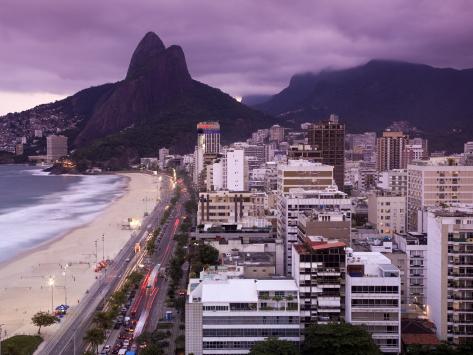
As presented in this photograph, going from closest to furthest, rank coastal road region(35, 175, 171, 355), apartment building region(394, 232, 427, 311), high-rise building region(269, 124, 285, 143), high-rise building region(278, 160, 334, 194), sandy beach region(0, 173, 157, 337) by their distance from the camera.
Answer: coastal road region(35, 175, 171, 355)
apartment building region(394, 232, 427, 311)
sandy beach region(0, 173, 157, 337)
high-rise building region(278, 160, 334, 194)
high-rise building region(269, 124, 285, 143)

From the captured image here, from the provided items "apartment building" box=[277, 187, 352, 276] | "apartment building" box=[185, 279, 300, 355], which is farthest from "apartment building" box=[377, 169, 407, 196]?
"apartment building" box=[185, 279, 300, 355]

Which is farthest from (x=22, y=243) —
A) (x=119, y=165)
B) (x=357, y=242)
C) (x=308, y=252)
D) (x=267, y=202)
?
(x=119, y=165)

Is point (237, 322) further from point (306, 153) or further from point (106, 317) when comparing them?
point (306, 153)

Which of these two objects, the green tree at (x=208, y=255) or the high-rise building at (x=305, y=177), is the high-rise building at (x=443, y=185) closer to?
the high-rise building at (x=305, y=177)

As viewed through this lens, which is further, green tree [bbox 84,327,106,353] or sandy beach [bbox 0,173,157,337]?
sandy beach [bbox 0,173,157,337]

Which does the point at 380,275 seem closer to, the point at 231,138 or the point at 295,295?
the point at 295,295

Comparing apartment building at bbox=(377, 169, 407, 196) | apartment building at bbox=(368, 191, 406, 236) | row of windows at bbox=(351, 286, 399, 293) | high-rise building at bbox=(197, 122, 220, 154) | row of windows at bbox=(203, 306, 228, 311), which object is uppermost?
high-rise building at bbox=(197, 122, 220, 154)

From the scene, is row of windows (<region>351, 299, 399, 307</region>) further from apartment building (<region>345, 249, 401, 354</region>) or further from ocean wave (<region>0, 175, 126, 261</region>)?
ocean wave (<region>0, 175, 126, 261</region>)

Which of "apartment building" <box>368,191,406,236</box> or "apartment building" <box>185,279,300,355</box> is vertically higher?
"apartment building" <box>368,191,406,236</box>
